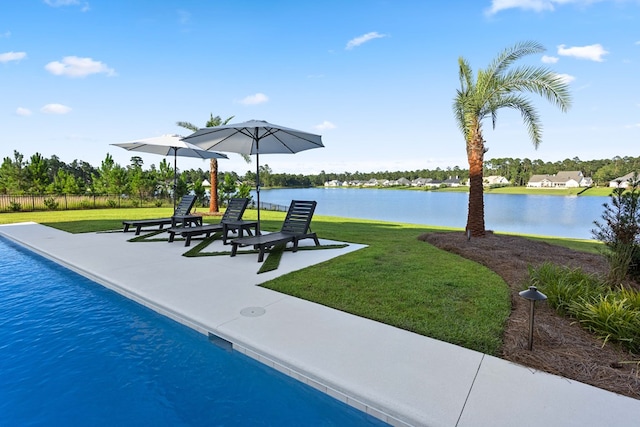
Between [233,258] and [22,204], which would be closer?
[233,258]

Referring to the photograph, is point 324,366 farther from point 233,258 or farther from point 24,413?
point 233,258

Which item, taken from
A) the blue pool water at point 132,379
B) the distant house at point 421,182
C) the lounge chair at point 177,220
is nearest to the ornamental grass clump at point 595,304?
the blue pool water at point 132,379

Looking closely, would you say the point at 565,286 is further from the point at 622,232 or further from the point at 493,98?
the point at 493,98

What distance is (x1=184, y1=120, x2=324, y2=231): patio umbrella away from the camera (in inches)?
287

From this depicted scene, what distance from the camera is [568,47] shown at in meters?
11.2

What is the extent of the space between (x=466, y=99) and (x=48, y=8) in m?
14.8

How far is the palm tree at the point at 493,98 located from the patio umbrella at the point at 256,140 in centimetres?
469


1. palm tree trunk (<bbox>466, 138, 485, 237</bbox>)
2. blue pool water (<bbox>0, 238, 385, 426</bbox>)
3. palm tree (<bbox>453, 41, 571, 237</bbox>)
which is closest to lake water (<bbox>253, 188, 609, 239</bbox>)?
palm tree (<bbox>453, 41, 571, 237</bbox>)

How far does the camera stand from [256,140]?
7.77 m

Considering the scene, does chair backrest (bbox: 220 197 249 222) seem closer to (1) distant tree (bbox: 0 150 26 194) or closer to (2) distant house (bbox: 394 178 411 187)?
(1) distant tree (bbox: 0 150 26 194)

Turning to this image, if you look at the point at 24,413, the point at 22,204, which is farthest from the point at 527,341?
the point at 22,204

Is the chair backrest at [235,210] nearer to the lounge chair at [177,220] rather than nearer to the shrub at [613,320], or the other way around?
the lounge chair at [177,220]

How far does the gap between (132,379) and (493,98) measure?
34.3 ft

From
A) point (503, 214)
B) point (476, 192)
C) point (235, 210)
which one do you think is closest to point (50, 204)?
point (235, 210)
